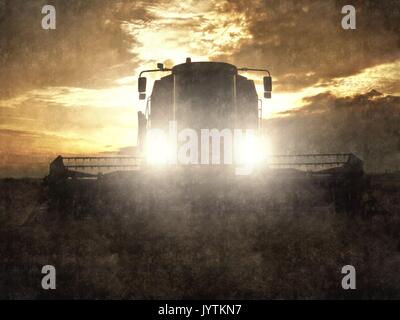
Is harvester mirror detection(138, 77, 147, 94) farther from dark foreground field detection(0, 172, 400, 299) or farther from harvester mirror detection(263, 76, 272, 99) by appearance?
harvester mirror detection(263, 76, 272, 99)

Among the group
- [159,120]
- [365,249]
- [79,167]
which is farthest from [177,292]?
[79,167]

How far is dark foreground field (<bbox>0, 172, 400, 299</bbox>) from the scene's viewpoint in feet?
25.5

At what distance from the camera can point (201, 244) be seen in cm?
881

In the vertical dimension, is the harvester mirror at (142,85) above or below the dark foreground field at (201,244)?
above

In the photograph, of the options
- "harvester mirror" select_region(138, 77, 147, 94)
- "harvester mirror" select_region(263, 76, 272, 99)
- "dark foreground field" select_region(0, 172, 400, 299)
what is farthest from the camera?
"harvester mirror" select_region(263, 76, 272, 99)

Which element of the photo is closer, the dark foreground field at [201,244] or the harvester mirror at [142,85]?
the dark foreground field at [201,244]

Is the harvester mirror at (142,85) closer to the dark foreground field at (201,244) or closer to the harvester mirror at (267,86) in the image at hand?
→ the dark foreground field at (201,244)

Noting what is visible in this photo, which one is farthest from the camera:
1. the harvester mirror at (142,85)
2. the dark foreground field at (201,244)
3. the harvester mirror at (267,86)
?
the harvester mirror at (267,86)

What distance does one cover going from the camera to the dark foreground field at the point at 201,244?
777cm

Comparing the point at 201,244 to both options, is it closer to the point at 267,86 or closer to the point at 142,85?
the point at 142,85

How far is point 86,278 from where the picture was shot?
26.6 feet

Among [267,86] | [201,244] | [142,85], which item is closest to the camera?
[201,244]

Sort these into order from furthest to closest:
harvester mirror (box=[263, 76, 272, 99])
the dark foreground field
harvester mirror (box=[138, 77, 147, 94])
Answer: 1. harvester mirror (box=[263, 76, 272, 99])
2. harvester mirror (box=[138, 77, 147, 94])
3. the dark foreground field
